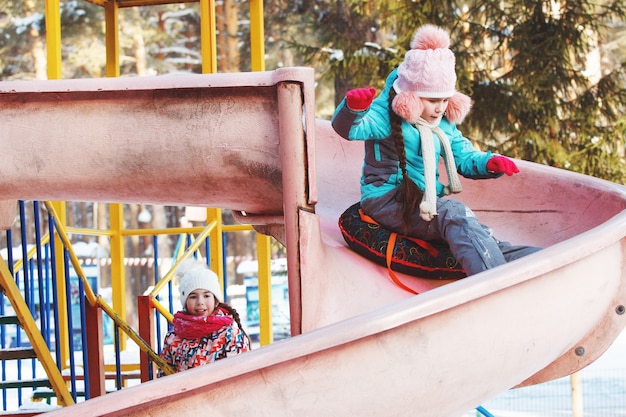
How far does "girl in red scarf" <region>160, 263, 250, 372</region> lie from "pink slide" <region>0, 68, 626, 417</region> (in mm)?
731

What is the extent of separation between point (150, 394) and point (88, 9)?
729 inches

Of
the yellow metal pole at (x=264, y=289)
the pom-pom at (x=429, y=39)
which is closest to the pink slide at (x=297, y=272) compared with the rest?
the pom-pom at (x=429, y=39)

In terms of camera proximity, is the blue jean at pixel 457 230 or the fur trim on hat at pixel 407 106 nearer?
the blue jean at pixel 457 230

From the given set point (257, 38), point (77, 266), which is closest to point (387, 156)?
point (77, 266)

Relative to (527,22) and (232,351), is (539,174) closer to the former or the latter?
(232,351)

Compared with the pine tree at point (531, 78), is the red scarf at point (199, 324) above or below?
below

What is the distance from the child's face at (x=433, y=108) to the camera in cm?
389

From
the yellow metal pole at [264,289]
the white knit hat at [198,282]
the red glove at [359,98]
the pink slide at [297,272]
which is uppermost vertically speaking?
the red glove at [359,98]

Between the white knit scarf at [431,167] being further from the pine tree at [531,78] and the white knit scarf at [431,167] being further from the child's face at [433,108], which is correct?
the pine tree at [531,78]

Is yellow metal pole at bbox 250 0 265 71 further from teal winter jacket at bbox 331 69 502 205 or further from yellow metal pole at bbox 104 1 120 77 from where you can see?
teal winter jacket at bbox 331 69 502 205

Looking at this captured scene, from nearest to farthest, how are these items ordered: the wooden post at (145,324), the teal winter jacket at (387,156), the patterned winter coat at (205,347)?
the teal winter jacket at (387,156) → the patterned winter coat at (205,347) → the wooden post at (145,324)

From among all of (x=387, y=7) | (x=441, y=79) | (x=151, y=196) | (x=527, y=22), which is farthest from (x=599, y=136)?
(x=151, y=196)

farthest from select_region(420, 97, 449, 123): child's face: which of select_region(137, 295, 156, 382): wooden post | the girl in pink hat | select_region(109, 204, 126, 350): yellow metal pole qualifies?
select_region(109, 204, 126, 350): yellow metal pole

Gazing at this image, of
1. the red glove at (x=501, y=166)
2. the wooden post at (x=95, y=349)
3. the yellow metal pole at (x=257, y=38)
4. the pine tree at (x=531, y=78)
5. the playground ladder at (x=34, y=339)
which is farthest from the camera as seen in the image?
the pine tree at (x=531, y=78)
